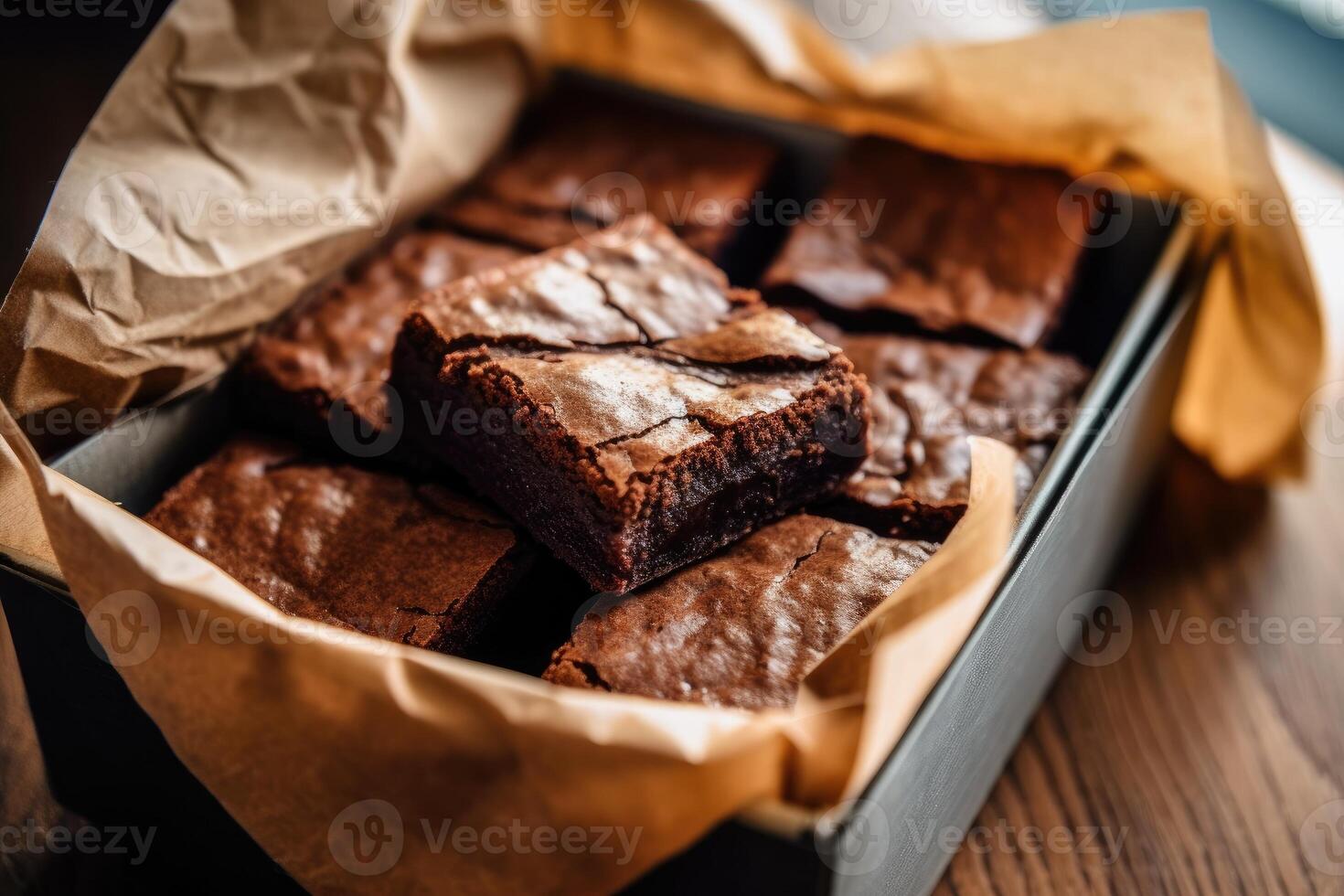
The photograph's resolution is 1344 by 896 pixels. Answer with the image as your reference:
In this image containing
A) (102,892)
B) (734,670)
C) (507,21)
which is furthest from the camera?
(507,21)

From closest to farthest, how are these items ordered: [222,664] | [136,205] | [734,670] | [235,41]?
[222,664]
[734,670]
[136,205]
[235,41]

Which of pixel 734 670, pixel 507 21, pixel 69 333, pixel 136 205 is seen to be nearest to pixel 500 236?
pixel 507 21

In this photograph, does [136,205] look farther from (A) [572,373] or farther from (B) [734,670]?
(B) [734,670]

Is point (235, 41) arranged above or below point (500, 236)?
above

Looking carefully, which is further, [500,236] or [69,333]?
[500,236]
